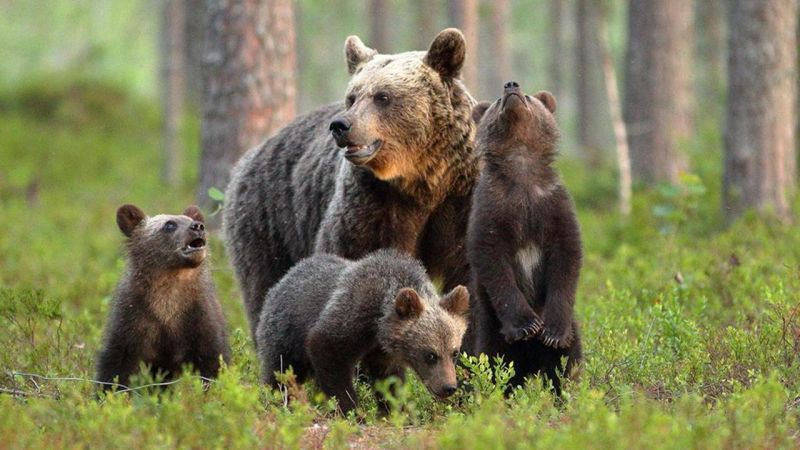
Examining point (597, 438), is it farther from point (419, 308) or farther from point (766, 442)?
point (419, 308)

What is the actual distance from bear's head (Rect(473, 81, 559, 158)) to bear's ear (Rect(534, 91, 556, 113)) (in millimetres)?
259

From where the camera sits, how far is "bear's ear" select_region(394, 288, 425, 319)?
20.6ft

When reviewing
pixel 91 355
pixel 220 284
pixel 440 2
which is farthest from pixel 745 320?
pixel 440 2

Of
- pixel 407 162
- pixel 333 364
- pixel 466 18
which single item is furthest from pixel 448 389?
pixel 466 18


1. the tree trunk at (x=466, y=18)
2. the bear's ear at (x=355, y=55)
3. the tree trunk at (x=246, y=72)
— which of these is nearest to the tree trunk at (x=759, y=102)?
the tree trunk at (x=246, y=72)

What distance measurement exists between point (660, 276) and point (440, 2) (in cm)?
3364

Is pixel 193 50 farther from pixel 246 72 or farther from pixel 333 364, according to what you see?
pixel 333 364

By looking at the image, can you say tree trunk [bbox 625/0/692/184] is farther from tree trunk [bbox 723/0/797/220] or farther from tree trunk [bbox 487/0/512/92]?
tree trunk [bbox 487/0/512/92]

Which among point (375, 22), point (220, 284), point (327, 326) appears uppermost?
point (375, 22)

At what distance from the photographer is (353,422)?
6008 millimetres

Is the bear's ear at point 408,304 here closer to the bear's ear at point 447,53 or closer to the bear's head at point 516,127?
the bear's head at point 516,127

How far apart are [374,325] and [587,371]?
4.29 feet

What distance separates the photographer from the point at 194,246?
705cm

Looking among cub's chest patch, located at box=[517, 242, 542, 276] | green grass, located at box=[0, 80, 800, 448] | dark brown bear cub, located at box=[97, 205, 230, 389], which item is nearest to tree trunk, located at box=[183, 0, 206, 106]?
green grass, located at box=[0, 80, 800, 448]
